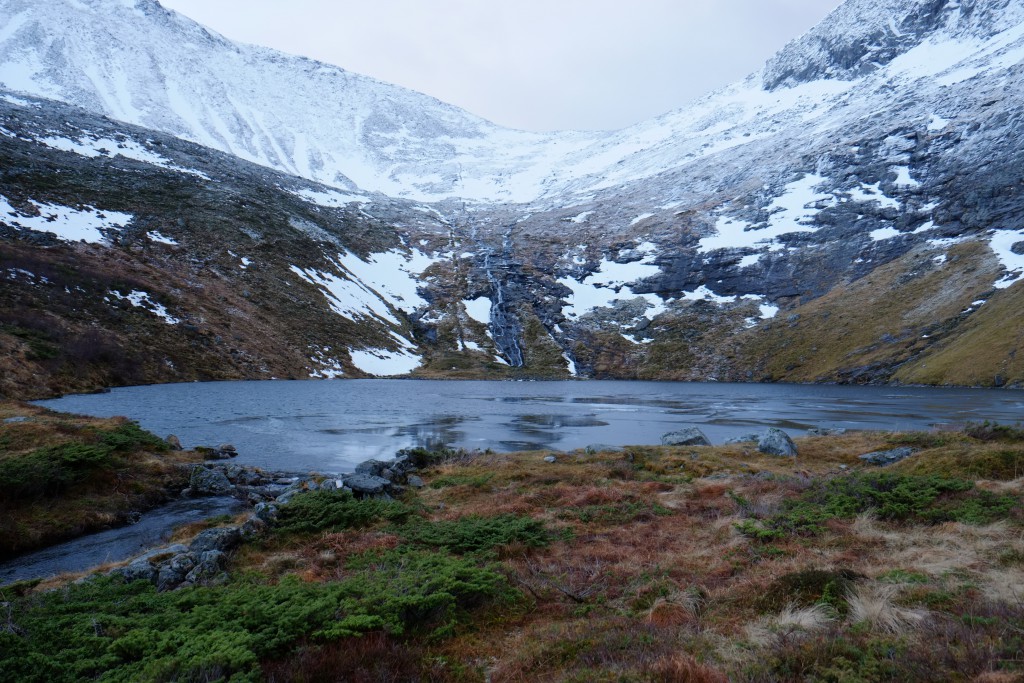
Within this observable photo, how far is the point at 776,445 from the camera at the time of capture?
2733cm

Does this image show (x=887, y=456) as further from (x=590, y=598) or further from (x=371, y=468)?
(x=371, y=468)

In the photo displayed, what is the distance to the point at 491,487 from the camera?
19.7 metres

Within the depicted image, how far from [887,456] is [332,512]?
22.9 metres

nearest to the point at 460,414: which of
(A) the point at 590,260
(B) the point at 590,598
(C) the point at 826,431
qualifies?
A: (C) the point at 826,431

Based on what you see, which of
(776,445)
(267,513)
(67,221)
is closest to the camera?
(267,513)

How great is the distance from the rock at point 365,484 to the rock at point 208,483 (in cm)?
554

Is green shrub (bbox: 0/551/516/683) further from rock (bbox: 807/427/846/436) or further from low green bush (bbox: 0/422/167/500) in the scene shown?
rock (bbox: 807/427/846/436)

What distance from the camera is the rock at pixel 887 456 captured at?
23.1m

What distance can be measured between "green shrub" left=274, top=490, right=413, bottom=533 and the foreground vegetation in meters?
0.06

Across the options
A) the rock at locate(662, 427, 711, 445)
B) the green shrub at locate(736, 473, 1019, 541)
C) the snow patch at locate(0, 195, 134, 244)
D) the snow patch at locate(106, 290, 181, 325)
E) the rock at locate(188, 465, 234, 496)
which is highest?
the snow patch at locate(0, 195, 134, 244)

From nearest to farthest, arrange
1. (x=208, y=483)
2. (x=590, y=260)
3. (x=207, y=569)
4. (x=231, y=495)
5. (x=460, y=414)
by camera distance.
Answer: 1. (x=207, y=569)
2. (x=231, y=495)
3. (x=208, y=483)
4. (x=460, y=414)
5. (x=590, y=260)

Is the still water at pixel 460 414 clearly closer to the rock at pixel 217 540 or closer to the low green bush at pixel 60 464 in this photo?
the low green bush at pixel 60 464

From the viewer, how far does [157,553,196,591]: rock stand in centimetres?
1030

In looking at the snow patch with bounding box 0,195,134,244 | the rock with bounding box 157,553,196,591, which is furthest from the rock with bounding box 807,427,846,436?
the snow patch with bounding box 0,195,134,244
